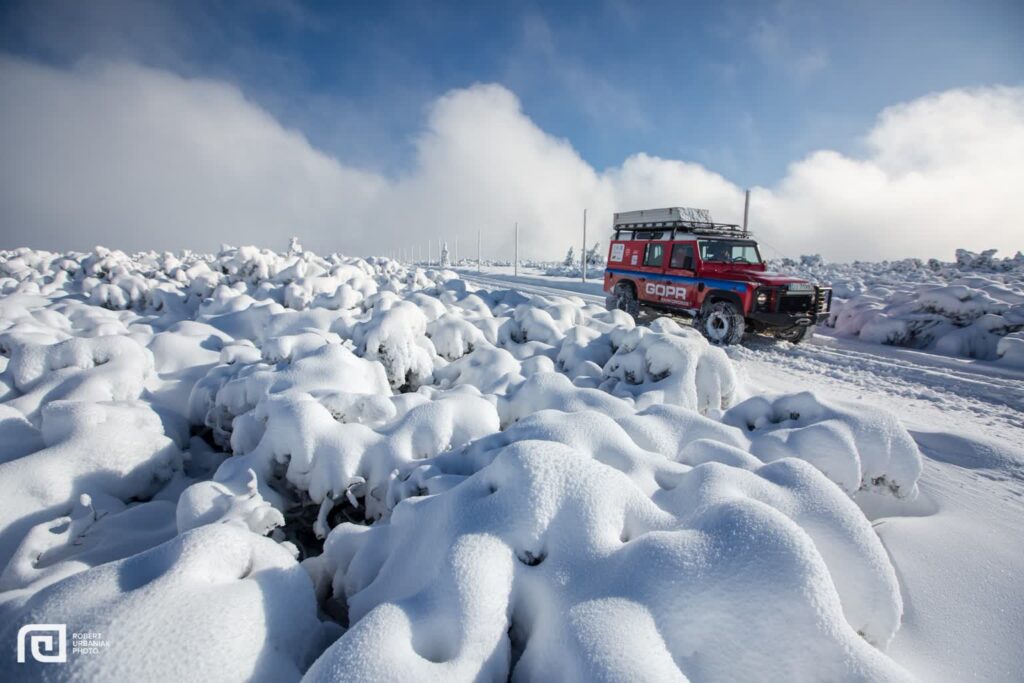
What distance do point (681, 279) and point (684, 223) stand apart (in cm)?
154

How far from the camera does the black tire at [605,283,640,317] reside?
1150 cm

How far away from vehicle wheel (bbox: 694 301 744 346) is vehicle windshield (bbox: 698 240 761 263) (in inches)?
44.3

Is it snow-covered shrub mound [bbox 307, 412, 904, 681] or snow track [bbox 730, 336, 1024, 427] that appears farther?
snow track [bbox 730, 336, 1024, 427]

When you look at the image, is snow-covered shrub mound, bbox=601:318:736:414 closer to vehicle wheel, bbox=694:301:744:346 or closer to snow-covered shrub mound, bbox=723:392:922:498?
snow-covered shrub mound, bbox=723:392:922:498

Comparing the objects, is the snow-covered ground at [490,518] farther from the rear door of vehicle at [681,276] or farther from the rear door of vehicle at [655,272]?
the rear door of vehicle at [655,272]

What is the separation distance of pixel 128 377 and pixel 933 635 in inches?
260

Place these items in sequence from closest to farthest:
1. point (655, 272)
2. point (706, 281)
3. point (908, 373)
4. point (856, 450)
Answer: point (856, 450) < point (908, 373) < point (706, 281) < point (655, 272)

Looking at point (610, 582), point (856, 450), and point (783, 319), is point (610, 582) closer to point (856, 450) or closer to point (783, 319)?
point (856, 450)

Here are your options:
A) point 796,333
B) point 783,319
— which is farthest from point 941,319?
point 783,319

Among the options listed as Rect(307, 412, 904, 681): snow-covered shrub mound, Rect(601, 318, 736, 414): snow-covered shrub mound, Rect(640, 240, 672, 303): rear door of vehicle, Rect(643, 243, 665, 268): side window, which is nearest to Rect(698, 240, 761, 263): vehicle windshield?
Rect(640, 240, 672, 303): rear door of vehicle

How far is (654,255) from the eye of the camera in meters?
10.8

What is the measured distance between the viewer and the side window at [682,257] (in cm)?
973

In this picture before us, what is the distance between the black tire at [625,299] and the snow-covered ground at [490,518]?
583cm

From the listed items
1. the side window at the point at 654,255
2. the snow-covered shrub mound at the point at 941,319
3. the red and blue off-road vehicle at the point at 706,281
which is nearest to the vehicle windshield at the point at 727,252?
the red and blue off-road vehicle at the point at 706,281
